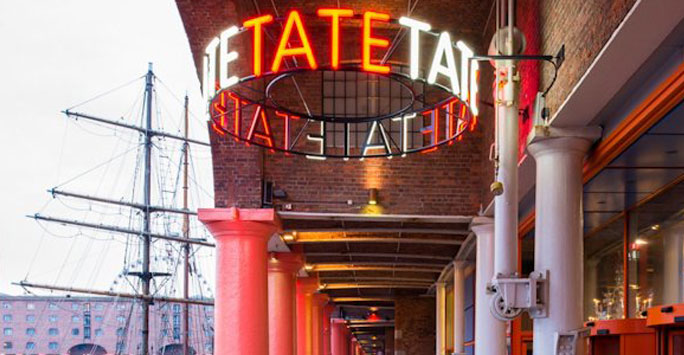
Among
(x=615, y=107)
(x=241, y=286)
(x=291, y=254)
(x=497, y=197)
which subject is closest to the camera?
(x=615, y=107)

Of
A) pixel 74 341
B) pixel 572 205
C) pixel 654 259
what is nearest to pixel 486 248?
pixel 654 259

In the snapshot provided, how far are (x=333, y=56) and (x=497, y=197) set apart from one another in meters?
2.98

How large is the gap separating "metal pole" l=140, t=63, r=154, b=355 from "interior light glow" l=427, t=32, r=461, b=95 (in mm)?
43128

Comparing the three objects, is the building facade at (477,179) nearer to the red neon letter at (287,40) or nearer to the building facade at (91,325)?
the red neon letter at (287,40)

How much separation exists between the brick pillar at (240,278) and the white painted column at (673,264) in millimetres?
7251

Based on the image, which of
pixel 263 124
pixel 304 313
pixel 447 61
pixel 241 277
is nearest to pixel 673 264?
pixel 447 61

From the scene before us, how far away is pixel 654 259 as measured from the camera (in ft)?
38.1

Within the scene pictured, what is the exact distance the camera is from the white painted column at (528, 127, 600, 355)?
398 inches

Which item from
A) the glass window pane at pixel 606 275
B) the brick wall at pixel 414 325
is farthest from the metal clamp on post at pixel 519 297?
the brick wall at pixel 414 325

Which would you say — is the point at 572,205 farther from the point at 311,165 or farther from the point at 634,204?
the point at 311,165

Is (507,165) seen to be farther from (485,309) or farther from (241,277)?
(241,277)

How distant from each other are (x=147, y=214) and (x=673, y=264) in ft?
145

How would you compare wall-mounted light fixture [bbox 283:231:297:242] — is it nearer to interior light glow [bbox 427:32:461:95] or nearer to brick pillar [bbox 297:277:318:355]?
brick pillar [bbox 297:277:318:355]

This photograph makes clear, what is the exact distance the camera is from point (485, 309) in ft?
53.7
